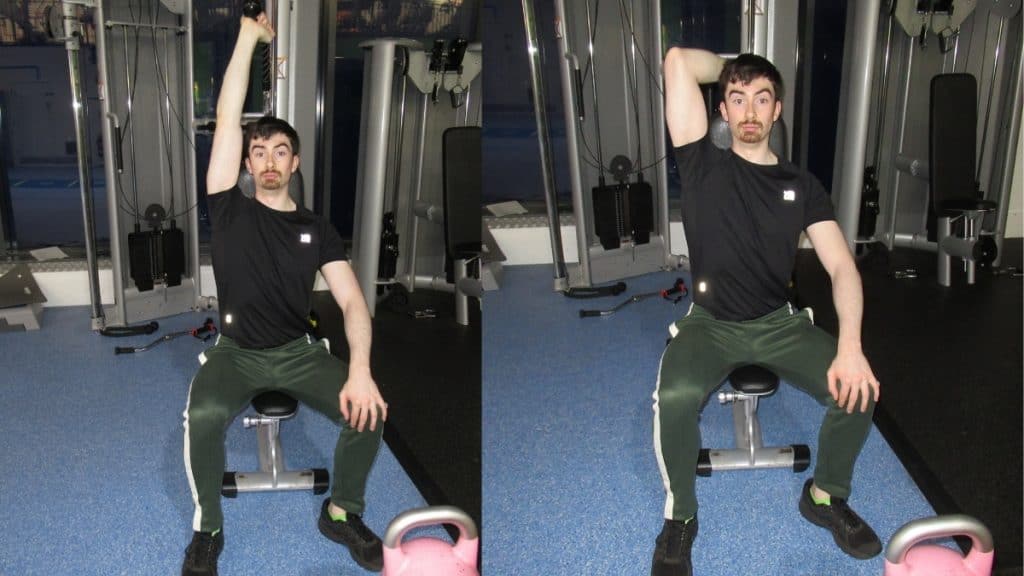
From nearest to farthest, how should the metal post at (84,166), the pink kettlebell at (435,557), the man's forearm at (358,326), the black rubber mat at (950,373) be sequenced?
the pink kettlebell at (435,557) → the man's forearm at (358,326) → the black rubber mat at (950,373) → the metal post at (84,166)

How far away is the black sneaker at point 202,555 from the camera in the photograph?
2127 mm

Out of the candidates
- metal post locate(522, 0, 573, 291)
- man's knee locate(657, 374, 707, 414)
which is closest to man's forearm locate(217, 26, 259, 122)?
metal post locate(522, 0, 573, 291)

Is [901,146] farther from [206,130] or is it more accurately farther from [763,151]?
[206,130]

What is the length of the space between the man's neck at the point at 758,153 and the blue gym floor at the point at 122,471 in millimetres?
1060

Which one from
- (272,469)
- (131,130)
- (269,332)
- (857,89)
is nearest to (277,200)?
(269,332)

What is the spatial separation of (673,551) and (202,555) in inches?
40.9

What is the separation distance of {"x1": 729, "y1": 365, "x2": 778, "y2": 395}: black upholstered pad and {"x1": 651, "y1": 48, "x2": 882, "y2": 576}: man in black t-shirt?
A: 0.10 feet

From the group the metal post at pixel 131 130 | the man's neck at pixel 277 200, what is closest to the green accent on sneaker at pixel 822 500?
the man's neck at pixel 277 200

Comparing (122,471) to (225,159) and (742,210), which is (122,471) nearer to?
(225,159)

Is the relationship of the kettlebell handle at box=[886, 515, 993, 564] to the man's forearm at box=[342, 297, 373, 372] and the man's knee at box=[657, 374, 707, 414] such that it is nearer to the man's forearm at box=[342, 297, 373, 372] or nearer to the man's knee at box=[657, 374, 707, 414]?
the man's knee at box=[657, 374, 707, 414]

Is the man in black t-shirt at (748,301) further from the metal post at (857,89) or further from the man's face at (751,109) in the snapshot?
the metal post at (857,89)

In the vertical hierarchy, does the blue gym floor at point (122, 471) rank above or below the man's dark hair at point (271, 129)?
below

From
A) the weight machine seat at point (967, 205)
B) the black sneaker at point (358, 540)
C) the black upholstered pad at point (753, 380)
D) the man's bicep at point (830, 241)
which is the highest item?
the weight machine seat at point (967, 205)

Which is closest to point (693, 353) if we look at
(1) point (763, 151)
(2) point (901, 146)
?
(1) point (763, 151)
